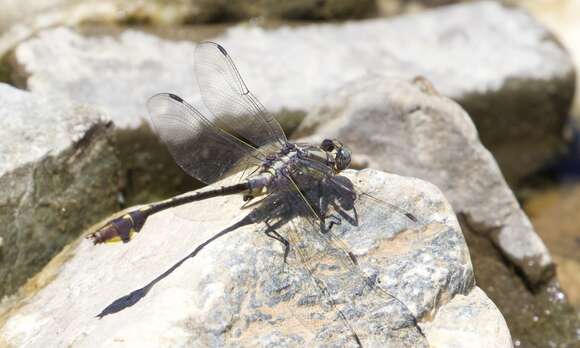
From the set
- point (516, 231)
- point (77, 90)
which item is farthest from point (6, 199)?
point (516, 231)

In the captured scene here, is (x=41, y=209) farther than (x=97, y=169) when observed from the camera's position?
No

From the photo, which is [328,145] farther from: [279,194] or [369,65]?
[369,65]

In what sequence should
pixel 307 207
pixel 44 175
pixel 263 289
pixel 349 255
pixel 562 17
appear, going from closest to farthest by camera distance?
pixel 263 289, pixel 349 255, pixel 307 207, pixel 44 175, pixel 562 17

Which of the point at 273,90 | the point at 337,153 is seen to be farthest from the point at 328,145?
the point at 273,90

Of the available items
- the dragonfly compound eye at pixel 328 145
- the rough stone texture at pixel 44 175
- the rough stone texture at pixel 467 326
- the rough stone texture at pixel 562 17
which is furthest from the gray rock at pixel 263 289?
the rough stone texture at pixel 562 17

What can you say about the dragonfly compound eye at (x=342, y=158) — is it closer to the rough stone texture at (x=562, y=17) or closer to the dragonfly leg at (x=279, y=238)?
the dragonfly leg at (x=279, y=238)

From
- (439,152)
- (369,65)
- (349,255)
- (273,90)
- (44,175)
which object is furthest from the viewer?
(369,65)

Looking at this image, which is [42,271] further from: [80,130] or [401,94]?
[401,94]
